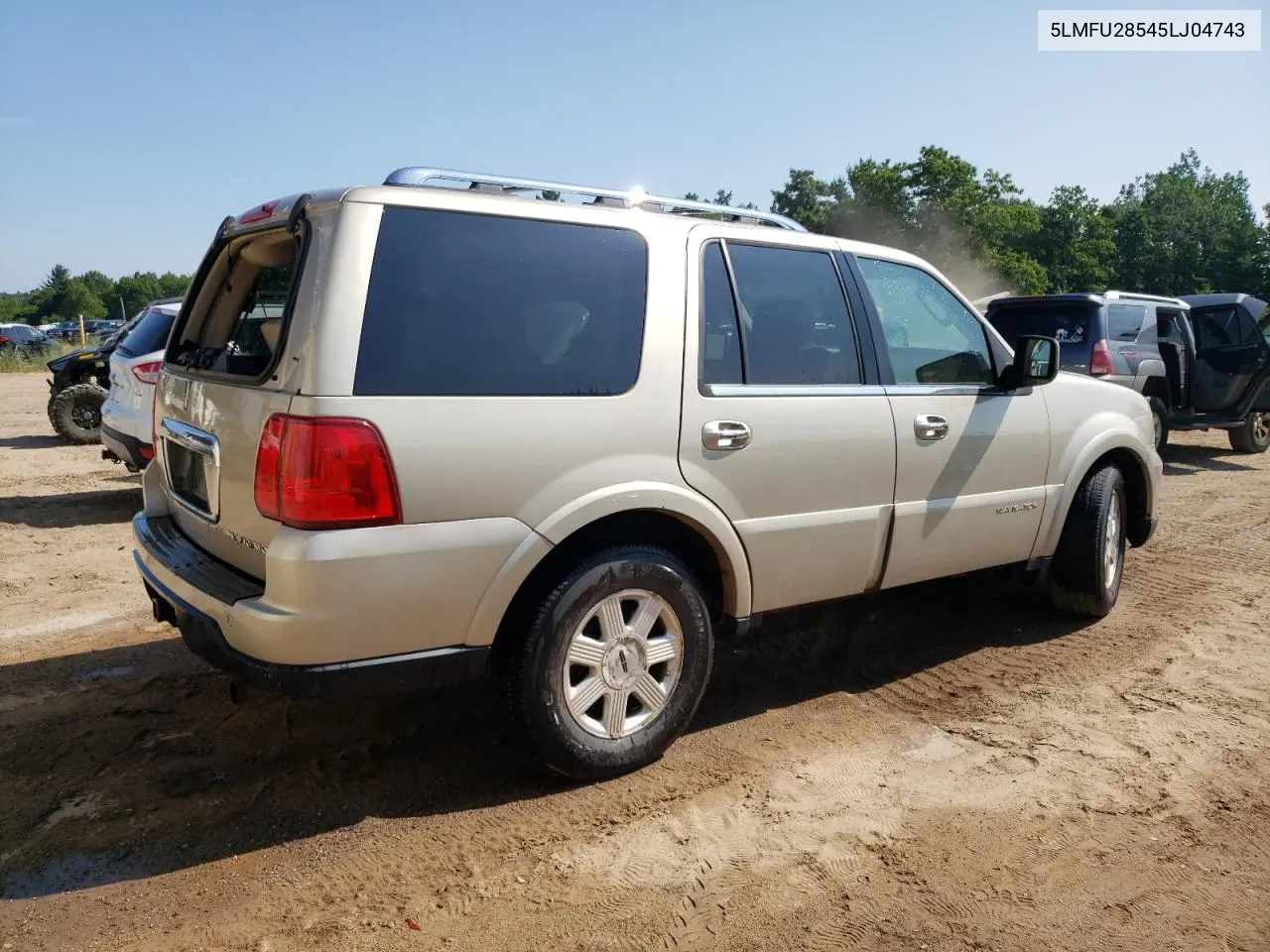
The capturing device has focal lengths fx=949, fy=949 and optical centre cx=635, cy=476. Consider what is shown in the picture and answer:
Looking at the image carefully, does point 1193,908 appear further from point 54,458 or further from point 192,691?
point 54,458

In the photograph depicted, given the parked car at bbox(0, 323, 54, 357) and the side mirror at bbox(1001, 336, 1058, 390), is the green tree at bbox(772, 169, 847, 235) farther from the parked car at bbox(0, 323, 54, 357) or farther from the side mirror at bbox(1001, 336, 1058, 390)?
the side mirror at bbox(1001, 336, 1058, 390)

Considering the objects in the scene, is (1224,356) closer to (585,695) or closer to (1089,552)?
(1089,552)

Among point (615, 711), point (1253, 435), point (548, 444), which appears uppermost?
point (548, 444)

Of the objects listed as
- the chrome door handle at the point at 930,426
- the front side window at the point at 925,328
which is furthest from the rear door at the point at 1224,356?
the chrome door handle at the point at 930,426

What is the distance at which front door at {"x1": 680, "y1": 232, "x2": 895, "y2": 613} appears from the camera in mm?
3494

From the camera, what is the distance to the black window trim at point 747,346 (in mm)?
3512

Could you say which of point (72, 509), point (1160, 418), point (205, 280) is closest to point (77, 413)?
point (72, 509)

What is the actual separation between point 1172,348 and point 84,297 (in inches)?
4100

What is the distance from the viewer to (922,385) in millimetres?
4227

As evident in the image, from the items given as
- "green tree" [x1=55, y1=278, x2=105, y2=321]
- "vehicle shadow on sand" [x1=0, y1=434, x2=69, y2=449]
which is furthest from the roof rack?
"green tree" [x1=55, y1=278, x2=105, y2=321]

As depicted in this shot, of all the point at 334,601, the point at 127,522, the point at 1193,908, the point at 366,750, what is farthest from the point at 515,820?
the point at 127,522

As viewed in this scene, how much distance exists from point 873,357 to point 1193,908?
227 centimetres

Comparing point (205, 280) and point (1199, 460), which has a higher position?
point (205, 280)

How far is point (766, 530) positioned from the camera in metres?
3.65
